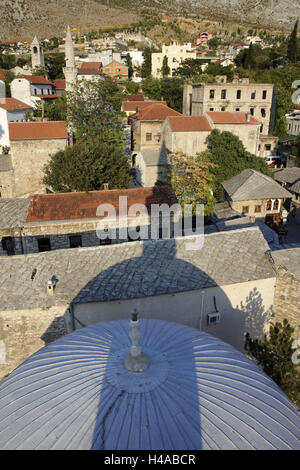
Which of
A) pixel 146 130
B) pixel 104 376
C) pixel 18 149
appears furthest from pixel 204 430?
pixel 146 130

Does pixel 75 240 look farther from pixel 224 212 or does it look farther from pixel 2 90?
pixel 2 90

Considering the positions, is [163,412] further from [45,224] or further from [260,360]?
[45,224]

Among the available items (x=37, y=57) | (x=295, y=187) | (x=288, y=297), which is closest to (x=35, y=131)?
(x=295, y=187)

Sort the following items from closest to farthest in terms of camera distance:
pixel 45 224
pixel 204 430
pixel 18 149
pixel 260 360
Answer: pixel 204 430 < pixel 260 360 < pixel 45 224 < pixel 18 149

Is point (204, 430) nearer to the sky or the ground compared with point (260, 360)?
nearer to the sky

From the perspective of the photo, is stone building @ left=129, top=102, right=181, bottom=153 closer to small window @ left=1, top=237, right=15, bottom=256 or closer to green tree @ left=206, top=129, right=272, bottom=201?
green tree @ left=206, top=129, right=272, bottom=201

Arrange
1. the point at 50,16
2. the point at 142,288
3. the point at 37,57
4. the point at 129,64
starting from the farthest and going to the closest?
the point at 50,16 < the point at 129,64 < the point at 37,57 < the point at 142,288
